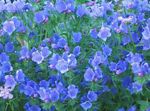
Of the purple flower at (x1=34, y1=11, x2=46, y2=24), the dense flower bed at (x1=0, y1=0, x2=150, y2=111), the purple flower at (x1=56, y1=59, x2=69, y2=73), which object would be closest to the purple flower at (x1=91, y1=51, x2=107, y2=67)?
the dense flower bed at (x1=0, y1=0, x2=150, y2=111)

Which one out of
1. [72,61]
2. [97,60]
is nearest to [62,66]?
[72,61]

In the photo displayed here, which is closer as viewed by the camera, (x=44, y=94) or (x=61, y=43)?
(x=44, y=94)

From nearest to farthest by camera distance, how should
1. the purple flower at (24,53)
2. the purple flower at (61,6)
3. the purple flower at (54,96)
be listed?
1. the purple flower at (54,96)
2. the purple flower at (24,53)
3. the purple flower at (61,6)

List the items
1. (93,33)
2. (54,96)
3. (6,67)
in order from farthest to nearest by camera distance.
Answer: (93,33), (6,67), (54,96)

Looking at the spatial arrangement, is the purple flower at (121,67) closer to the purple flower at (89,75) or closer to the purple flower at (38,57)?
the purple flower at (89,75)

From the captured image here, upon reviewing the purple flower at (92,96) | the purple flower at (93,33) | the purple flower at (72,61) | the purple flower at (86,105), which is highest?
the purple flower at (93,33)

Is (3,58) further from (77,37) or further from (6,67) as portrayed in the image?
(77,37)

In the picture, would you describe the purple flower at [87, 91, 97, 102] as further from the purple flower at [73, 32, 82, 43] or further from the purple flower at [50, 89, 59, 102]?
the purple flower at [73, 32, 82, 43]

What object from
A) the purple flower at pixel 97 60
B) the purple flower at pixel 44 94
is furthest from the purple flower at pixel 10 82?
the purple flower at pixel 97 60

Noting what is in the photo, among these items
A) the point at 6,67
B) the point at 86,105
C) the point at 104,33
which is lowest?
the point at 86,105

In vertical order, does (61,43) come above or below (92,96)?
above
